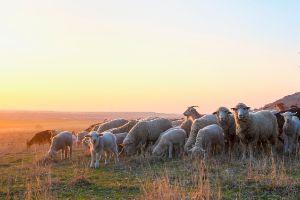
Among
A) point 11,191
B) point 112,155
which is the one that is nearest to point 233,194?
point 11,191

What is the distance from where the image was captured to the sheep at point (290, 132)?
19.2 meters

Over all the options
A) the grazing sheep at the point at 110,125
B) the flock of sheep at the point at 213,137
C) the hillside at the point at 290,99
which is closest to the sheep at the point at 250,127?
the flock of sheep at the point at 213,137

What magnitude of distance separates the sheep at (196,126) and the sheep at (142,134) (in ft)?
8.53

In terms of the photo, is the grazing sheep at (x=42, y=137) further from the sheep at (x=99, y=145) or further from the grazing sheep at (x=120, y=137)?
the sheep at (x=99, y=145)

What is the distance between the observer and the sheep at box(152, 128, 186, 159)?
1931 centimetres

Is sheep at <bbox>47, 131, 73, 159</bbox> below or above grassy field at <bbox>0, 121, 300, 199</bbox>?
above

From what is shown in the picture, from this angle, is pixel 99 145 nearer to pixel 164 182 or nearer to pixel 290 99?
pixel 164 182

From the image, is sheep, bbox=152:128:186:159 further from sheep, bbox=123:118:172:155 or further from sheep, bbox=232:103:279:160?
sheep, bbox=232:103:279:160

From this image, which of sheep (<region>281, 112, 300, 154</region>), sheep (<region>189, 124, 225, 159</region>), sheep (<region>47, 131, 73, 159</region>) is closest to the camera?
sheep (<region>189, 124, 225, 159</region>)

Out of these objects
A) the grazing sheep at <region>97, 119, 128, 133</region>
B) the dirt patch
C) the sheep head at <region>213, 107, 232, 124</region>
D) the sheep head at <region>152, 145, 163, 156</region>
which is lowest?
the dirt patch

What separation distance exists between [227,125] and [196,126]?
4.58ft

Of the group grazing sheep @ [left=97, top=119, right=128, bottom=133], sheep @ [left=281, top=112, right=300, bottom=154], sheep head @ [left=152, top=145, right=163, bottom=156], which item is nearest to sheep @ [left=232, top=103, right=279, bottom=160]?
sheep @ [left=281, top=112, right=300, bottom=154]

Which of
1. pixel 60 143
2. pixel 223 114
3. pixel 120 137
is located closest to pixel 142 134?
pixel 120 137

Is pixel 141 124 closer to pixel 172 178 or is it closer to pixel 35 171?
pixel 35 171
